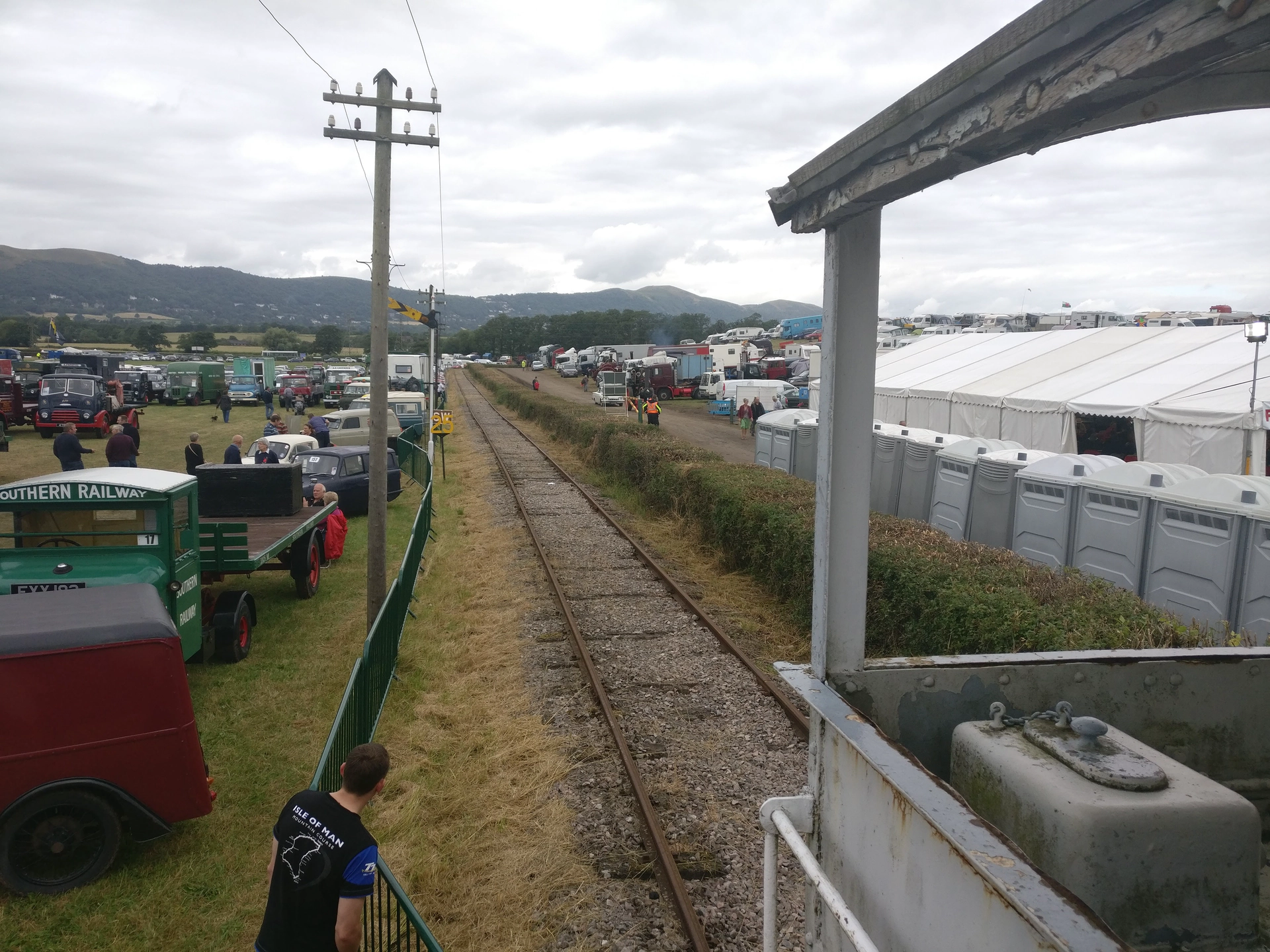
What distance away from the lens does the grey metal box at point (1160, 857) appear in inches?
92.0

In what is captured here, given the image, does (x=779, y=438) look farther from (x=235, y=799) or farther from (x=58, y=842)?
(x=58, y=842)

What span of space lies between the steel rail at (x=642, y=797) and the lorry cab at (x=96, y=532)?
13.4ft

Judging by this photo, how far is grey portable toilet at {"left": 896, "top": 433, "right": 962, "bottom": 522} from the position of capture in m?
Answer: 15.0

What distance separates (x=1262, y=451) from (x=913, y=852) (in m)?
15.0

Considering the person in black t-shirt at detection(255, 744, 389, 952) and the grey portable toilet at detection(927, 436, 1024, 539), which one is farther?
the grey portable toilet at detection(927, 436, 1024, 539)

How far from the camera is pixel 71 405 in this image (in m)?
31.2

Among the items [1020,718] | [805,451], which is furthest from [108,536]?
[805,451]

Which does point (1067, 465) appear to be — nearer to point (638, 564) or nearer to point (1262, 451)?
point (1262, 451)

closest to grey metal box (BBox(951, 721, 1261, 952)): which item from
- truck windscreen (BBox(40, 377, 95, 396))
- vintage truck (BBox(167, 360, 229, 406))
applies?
truck windscreen (BBox(40, 377, 95, 396))

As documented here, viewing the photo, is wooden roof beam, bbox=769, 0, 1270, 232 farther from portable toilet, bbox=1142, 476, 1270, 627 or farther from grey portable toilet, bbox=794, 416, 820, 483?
grey portable toilet, bbox=794, 416, 820, 483

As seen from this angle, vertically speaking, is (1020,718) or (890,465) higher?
(1020,718)

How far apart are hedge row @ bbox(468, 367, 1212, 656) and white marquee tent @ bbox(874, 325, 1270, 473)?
245 cm

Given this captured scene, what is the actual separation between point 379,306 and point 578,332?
127415 millimetres

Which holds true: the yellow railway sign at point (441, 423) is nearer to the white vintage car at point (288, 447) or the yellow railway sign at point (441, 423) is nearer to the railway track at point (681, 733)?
the white vintage car at point (288, 447)
